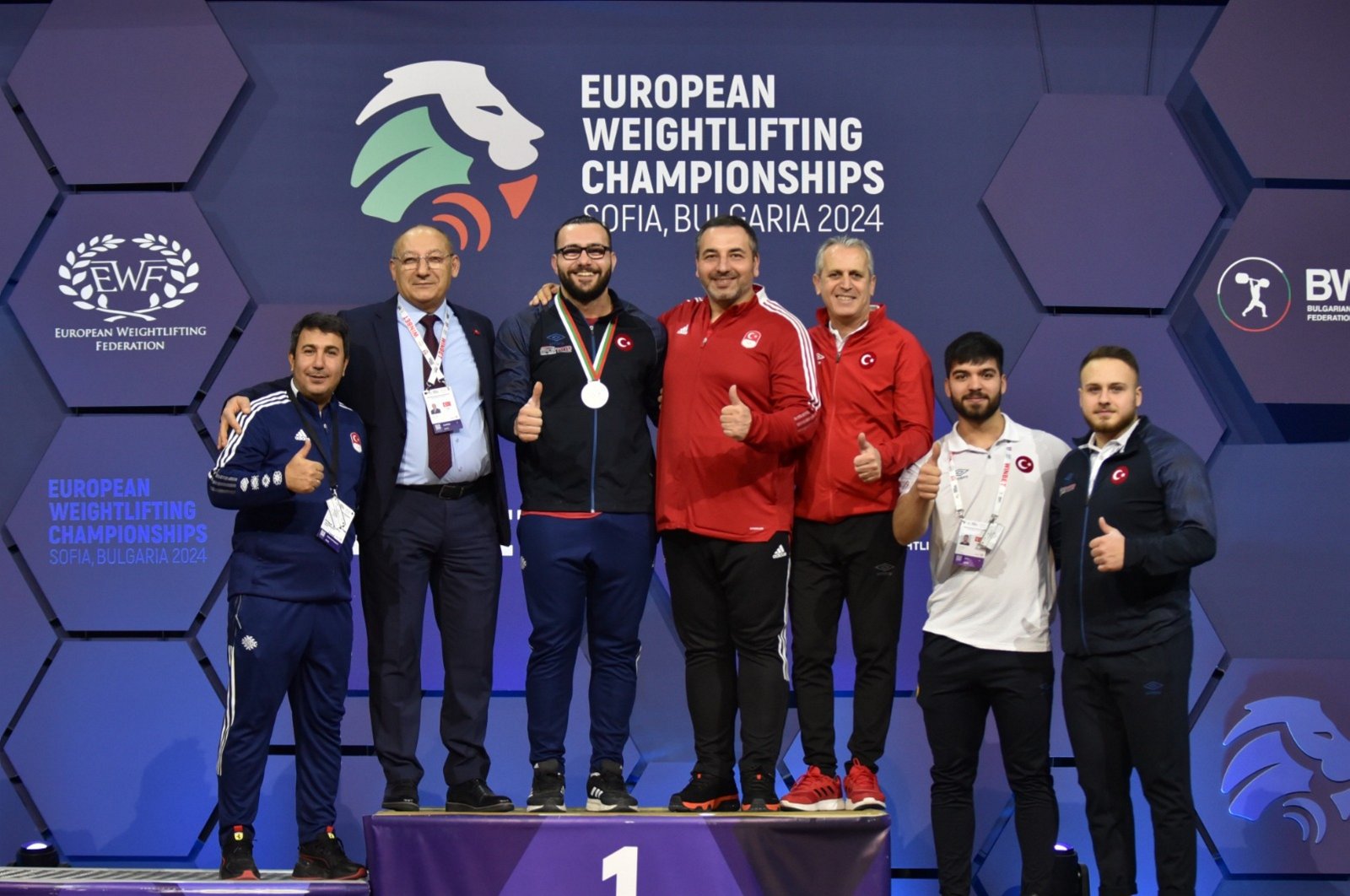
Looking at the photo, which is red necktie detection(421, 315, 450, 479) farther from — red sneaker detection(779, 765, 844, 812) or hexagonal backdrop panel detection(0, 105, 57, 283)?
hexagonal backdrop panel detection(0, 105, 57, 283)

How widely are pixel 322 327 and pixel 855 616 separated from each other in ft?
5.30

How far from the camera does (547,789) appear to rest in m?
3.20

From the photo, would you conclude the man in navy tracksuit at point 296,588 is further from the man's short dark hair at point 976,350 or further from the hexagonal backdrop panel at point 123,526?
the man's short dark hair at point 976,350

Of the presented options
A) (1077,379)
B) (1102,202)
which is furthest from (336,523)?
(1102,202)

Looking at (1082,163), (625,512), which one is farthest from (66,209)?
(1082,163)

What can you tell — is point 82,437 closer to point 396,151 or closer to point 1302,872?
point 396,151

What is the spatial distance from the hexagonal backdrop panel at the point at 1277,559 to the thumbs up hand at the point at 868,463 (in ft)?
5.80

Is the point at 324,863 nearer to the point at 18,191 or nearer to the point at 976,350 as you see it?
the point at 976,350

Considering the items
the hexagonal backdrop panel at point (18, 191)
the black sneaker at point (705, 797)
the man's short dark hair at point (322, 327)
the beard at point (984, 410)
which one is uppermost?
the hexagonal backdrop panel at point (18, 191)

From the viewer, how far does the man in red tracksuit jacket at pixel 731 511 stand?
3238 millimetres

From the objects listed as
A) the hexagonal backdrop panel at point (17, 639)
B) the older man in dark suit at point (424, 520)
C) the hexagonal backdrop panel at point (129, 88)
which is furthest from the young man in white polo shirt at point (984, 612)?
the hexagonal backdrop panel at point (17, 639)

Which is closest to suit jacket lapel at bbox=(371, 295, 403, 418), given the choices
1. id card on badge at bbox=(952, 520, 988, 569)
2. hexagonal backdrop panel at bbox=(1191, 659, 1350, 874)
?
id card on badge at bbox=(952, 520, 988, 569)

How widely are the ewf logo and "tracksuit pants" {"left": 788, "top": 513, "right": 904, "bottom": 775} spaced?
186 cm

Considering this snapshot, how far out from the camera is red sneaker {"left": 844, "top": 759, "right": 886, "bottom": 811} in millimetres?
3273
